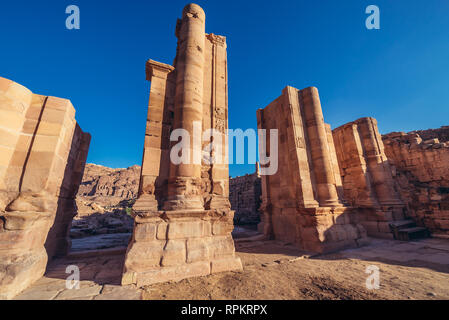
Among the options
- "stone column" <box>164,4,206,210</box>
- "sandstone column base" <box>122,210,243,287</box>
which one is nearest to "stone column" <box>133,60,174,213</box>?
"stone column" <box>164,4,206,210</box>

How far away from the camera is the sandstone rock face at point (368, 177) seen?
7.52 m

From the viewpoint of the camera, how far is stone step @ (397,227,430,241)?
21.1 ft

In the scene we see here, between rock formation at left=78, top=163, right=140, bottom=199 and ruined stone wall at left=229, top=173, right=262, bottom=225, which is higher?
rock formation at left=78, top=163, right=140, bottom=199

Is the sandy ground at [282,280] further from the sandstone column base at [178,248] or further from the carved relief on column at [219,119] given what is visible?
the carved relief on column at [219,119]

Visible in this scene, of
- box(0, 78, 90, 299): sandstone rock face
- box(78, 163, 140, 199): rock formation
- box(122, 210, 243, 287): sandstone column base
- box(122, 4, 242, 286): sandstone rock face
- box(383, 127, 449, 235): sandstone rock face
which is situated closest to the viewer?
box(0, 78, 90, 299): sandstone rock face

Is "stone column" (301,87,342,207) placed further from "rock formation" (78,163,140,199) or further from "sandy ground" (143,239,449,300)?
"rock formation" (78,163,140,199)

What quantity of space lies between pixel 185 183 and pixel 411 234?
8.40 m

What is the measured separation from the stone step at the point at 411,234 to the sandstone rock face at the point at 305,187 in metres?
1.95

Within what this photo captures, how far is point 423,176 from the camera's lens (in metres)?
9.65

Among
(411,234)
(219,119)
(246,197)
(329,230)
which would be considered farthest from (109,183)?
(411,234)

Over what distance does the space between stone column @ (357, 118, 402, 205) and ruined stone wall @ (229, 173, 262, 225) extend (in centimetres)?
624

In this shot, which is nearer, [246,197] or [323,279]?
[323,279]

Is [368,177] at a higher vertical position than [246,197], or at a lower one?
higher

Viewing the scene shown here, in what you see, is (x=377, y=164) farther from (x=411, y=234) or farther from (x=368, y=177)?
(x=411, y=234)
